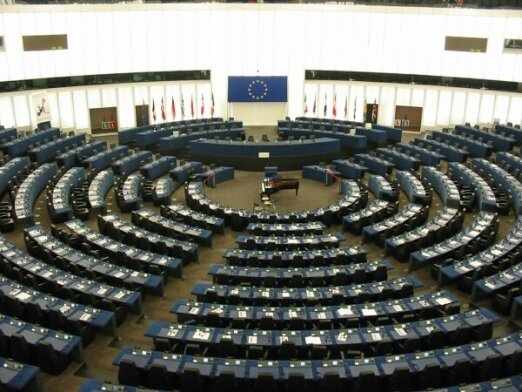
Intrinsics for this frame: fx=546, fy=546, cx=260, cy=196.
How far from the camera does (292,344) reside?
1398 centimetres

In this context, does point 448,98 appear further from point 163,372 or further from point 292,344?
point 163,372

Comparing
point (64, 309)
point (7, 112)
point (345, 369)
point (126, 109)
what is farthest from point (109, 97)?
point (345, 369)

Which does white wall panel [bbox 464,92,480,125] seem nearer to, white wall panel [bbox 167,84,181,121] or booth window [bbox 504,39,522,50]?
booth window [bbox 504,39,522,50]

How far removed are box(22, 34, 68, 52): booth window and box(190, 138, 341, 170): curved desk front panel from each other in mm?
11515

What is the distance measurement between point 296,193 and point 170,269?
11.1 metres

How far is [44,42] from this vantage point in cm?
3550

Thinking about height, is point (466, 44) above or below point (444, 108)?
above

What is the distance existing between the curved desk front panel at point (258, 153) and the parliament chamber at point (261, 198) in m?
0.14

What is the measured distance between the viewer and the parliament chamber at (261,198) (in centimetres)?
1423

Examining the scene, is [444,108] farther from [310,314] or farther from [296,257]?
[310,314]

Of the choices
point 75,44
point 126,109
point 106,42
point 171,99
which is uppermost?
point 106,42

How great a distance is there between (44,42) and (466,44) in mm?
27968

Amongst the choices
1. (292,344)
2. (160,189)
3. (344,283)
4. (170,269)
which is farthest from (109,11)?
(292,344)

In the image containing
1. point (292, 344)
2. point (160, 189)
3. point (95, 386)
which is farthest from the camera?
point (160, 189)
